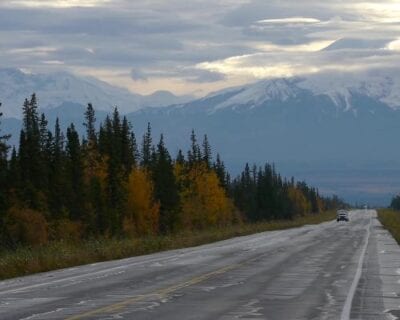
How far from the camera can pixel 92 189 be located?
82688 mm

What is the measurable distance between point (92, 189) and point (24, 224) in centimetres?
1348

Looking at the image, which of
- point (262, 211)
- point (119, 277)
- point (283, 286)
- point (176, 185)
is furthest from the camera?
point (262, 211)

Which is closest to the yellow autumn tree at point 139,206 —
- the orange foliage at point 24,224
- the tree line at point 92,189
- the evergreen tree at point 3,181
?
the tree line at point 92,189

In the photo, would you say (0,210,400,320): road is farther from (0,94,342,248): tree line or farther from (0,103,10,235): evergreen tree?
(0,103,10,235): evergreen tree

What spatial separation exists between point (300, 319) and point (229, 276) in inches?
395

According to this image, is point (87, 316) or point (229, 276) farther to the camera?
point (229, 276)

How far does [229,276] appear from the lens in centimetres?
2705

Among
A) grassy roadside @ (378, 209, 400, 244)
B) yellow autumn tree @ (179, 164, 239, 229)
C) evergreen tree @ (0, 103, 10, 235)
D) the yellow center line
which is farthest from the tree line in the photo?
the yellow center line

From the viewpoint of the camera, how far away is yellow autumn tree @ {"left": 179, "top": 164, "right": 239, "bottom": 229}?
4102 inches

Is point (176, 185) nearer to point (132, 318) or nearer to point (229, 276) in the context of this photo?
point (229, 276)

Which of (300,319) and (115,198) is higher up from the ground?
(115,198)

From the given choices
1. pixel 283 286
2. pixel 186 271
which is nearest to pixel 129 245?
pixel 186 271

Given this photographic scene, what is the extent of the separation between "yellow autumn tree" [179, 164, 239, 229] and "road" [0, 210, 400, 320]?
6802 centimetres

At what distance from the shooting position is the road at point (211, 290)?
17953 millimetres
